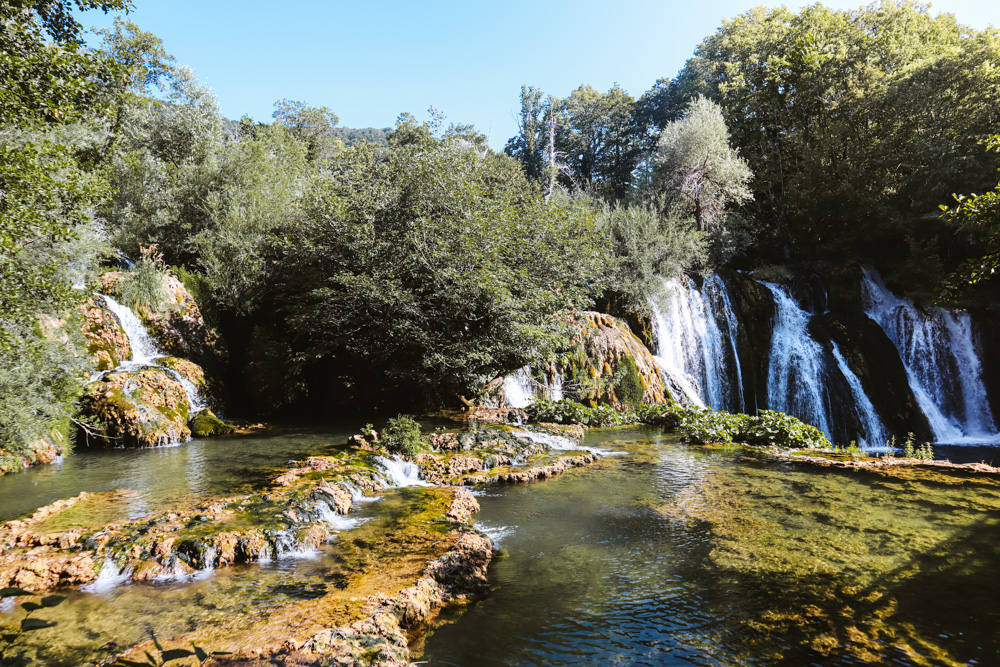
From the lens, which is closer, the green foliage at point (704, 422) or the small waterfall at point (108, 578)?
the small waterfall at point (108, 578)

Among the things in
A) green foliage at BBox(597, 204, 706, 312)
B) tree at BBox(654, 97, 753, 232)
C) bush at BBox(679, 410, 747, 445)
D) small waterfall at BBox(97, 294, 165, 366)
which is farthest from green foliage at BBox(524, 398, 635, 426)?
tree at BBox(654, 97, 753, 232)

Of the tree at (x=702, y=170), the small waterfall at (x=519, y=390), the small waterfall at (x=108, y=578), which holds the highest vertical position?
the tree at (x=702, y=170)

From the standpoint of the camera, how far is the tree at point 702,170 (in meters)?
27.2

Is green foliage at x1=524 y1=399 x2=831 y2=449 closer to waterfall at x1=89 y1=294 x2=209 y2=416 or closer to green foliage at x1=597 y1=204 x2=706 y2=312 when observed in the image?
green foliage at x1=597 y1=204 x2=706 y2=312

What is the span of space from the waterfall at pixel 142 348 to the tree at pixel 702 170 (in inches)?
913

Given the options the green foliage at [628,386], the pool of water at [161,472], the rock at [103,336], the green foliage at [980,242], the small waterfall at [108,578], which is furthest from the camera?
the green foliage at [628,386]

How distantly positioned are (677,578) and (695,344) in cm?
1671

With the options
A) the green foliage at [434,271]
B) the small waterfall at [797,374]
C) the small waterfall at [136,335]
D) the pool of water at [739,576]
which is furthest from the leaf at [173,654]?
the small waterfall at [797,374]

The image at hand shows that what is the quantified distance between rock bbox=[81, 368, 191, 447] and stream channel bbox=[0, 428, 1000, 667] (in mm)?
3168

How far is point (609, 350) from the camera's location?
18.3 m

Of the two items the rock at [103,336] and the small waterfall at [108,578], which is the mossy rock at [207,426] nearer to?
the rock at [103,336]

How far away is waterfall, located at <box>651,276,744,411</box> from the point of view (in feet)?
65.1

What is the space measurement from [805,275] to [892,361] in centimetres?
550

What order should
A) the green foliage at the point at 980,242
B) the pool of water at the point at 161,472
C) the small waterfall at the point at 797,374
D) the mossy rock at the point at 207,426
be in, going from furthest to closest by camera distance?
the small waterfall at the point at 797,374
the mossy rock at the point at 207,426
the pool of water at the point at 161,472
the green foliage at the point at 980,242
